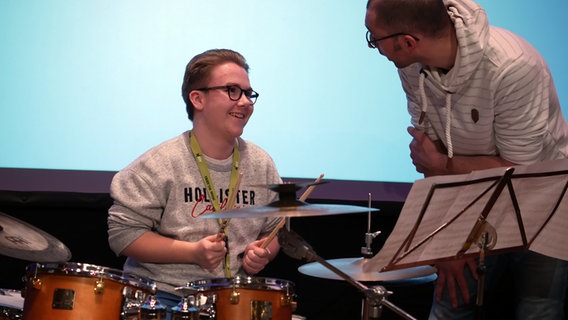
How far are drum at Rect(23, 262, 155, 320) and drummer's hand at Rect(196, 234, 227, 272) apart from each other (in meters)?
0.35

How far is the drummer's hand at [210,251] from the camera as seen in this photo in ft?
10.3

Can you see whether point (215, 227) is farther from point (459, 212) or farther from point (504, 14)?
point (504, 14)

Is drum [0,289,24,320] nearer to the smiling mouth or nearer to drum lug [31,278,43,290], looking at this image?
drum lug [31,278,43,290]

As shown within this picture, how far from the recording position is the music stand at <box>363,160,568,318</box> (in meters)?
2.40

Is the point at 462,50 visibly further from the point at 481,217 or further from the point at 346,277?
the point at 346,277

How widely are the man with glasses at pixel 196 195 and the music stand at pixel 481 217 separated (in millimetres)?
911

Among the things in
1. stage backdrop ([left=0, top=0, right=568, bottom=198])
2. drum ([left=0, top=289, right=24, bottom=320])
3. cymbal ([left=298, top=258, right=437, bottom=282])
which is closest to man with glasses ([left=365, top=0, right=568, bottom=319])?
cymbal ([left=298, top=258, right=437, bottom=282])

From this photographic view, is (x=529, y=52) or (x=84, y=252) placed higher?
(x=529, y=52)

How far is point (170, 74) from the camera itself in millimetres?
4098

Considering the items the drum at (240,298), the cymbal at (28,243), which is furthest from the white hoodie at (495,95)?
the cymbal at (28,243)

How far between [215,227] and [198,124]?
47cm

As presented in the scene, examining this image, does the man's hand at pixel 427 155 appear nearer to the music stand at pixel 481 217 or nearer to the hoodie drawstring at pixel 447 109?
the hoodie drawstring at pixel 447 109

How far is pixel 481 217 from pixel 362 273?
2.55 feet

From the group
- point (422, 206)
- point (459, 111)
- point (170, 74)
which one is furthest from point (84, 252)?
point (422, 206)
